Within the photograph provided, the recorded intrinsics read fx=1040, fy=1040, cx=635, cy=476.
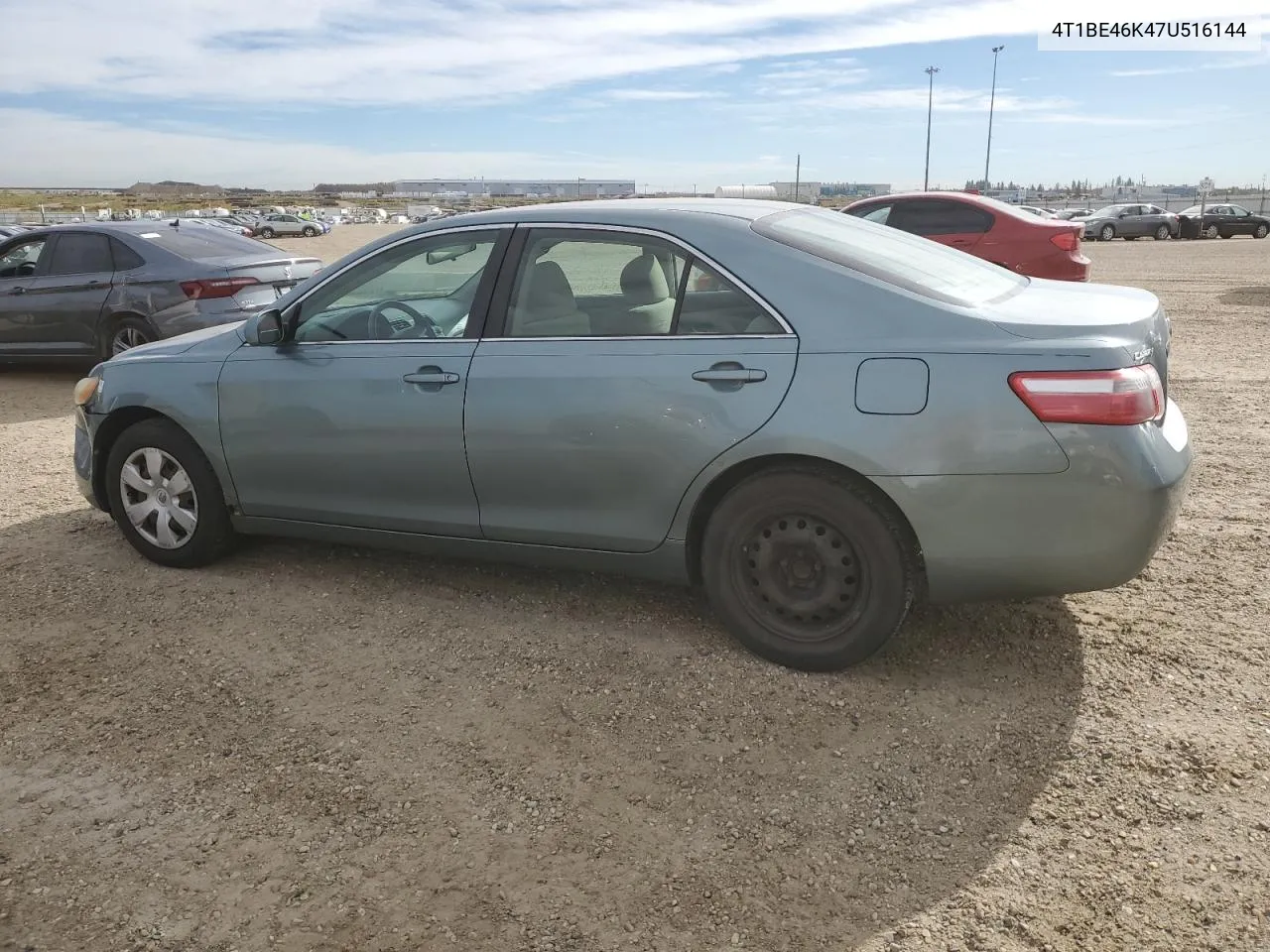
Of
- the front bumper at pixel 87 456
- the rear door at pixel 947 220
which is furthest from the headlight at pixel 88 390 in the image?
the rear door at pixel 947 220

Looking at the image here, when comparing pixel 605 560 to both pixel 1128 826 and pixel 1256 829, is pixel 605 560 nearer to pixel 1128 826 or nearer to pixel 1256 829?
pixel 1128 826

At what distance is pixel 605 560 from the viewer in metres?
3.90

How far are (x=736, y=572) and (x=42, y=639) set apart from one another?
2771 mm

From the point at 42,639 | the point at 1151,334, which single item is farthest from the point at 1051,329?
the point at 42,639

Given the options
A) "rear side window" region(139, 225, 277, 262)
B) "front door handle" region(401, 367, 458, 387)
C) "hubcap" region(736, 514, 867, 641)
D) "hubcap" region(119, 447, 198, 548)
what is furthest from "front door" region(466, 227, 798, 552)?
"rear side window" region(139, 225, 277, 262)

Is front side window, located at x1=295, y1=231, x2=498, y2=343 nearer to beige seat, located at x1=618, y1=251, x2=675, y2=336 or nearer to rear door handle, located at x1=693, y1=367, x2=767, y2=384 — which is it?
beige seat, located at x1=618, y1=251, x2=675, y2=336

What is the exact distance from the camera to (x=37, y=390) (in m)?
9.91

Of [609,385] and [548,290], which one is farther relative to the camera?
[548,290]

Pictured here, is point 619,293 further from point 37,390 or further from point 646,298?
point 37,390

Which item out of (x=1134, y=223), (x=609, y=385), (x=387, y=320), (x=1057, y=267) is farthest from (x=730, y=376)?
(x=1134, y=223)

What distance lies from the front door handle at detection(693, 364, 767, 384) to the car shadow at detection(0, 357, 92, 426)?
7.06 meters

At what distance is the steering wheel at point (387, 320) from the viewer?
13.9 ft

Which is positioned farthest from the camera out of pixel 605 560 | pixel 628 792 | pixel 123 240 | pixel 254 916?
pixel 123 240

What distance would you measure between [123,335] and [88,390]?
4.96m
